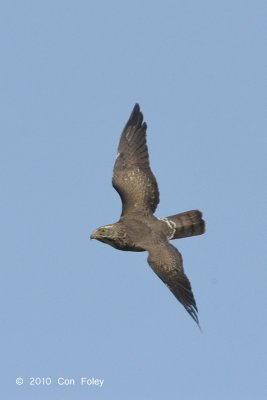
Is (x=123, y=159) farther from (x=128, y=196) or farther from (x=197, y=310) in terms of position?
(x=197, y=310)

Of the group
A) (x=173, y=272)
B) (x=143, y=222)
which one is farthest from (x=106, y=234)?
(x=173, y=272)

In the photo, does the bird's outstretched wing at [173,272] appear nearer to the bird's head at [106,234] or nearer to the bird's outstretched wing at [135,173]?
the bird's head at [106,234]

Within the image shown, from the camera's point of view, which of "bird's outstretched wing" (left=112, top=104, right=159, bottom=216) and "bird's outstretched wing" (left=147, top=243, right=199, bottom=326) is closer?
"bird's outstretched wing" (left=147, top=243, right=199, bottom=326)

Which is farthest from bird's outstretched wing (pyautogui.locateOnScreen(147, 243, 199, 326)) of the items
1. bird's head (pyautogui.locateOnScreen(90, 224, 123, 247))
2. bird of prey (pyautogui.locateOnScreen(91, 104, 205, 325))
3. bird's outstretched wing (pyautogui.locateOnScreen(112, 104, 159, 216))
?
bird's outstretched wing (pyautogui.locateOnScreen(112, 104, 159, 216))

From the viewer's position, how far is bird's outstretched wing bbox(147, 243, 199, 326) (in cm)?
2039

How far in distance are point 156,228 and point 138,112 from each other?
9.93 feet

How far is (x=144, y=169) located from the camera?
929 inches

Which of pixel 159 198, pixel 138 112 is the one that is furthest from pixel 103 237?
pixel 138 112

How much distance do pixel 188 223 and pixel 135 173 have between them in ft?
5.29

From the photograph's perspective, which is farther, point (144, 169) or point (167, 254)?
point (144, 169)

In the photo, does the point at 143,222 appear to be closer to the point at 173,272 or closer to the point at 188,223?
the point at 188,223

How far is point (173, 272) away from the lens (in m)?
20.9

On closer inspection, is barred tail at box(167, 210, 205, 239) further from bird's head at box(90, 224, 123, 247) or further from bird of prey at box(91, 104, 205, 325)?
bird's head at box(90, 224, 123, 247)

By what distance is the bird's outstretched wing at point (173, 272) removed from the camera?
2039 cm
